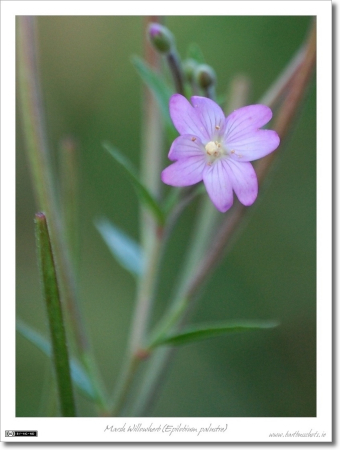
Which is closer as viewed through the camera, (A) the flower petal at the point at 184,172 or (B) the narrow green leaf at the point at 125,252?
(A) the flower petal at the point at 184,172

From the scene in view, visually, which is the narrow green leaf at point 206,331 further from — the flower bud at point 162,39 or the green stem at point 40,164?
the flower bud at point 162,39

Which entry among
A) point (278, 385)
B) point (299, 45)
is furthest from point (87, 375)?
point (299, 45)

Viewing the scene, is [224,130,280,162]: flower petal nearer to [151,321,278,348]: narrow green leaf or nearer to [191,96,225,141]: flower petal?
[191,96,225,141]: flower petal

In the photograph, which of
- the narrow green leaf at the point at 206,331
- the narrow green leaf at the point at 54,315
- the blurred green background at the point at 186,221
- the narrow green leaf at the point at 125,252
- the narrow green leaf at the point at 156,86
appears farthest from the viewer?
the blurred green background at the point at 186,221

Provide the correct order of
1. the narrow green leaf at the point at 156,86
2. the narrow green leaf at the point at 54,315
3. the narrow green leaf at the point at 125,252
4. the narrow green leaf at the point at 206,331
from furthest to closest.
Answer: the narrow green leaf at the point at 125,252, the narrow green leaf at the point at 156,86, the narrow green leaf at the point at 206,331, the narrow green leaf at the point at 54,315
